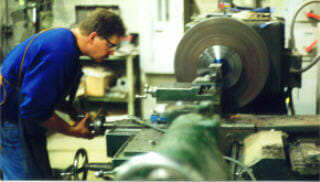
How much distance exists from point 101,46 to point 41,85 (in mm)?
323

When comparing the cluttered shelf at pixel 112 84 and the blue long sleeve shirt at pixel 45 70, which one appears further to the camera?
the cluttered shelf at pixel 112 84

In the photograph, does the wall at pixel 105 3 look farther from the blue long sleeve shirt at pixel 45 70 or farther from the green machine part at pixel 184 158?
the green machine part at pixel 184 158

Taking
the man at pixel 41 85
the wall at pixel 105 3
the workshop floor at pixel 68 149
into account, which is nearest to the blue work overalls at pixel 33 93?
the man at pixel 41 85

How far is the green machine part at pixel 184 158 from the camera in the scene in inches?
20.2

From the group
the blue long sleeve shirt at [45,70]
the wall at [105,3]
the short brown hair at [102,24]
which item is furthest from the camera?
the wall at [105,3]

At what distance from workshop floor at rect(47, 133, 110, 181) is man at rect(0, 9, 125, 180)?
122cm

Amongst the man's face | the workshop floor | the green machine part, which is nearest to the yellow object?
the workshop floor

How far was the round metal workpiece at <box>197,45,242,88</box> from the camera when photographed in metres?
1.57

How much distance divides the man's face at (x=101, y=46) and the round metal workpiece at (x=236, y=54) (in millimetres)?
368

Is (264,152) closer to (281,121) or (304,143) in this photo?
(304,143)

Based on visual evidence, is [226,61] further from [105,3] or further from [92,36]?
[105,3]

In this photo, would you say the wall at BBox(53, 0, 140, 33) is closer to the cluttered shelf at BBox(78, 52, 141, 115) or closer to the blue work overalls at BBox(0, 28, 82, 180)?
the cluttered shelf at BBox(78, 52, 141, 115)

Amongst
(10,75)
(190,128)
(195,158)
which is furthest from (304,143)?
(10,75)

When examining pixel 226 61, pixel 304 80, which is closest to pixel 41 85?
pixel 226 61
